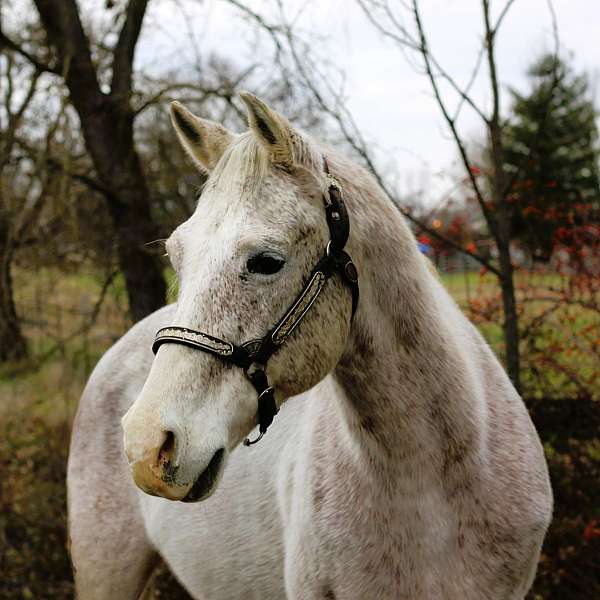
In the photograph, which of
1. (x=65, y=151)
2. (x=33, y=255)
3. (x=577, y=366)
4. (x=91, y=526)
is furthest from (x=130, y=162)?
(x=577, y=366)

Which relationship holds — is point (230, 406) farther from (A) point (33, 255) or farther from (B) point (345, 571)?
(A) point (33, 255)

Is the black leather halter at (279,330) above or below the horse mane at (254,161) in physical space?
below

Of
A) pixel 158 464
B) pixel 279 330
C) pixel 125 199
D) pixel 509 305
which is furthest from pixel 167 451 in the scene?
pixel 125 199

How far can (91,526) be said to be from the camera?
3354 millimetres

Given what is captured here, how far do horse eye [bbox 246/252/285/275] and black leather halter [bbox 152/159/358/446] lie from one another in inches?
4.3

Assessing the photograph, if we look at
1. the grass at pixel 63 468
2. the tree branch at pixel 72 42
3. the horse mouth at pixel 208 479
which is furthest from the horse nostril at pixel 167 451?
the tree branch at pixel 72 42

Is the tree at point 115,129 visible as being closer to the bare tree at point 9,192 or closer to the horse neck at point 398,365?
the bare tree at point 9,192

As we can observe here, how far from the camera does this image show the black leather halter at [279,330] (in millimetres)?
1615

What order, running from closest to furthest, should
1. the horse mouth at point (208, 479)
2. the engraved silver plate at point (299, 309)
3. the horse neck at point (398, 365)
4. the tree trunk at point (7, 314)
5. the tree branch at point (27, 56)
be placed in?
the horse mouth at point (208, 479), the engraved silver plate at point (299, 309), the horse neck at point (398, 365), the tree branch at point (27, 56), the tree trunk at point (7, 314)

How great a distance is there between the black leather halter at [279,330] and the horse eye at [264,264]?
0.36 feet

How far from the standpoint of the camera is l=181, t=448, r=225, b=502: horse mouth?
1.59 metres

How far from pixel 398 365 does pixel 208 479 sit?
70 centimetres

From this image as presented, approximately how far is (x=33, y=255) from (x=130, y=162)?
139 centimetres

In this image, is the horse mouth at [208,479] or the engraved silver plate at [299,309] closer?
the horse mouth at [208,479]
